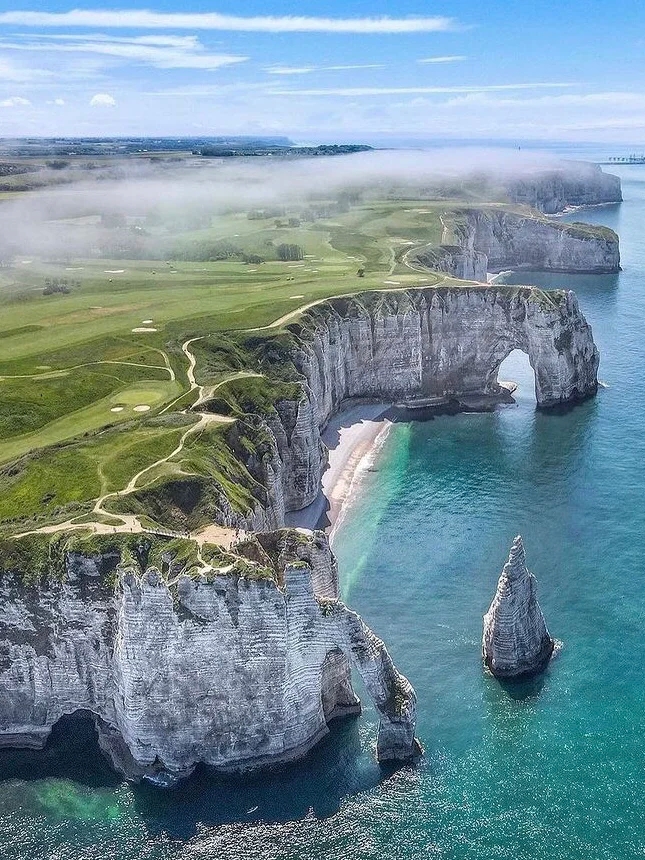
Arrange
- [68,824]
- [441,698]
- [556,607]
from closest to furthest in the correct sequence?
[68,824]
[441,698]
[556,607]

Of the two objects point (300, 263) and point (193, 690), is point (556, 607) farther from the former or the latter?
point (300, 263)

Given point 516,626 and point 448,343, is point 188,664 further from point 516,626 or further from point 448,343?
point 448,343

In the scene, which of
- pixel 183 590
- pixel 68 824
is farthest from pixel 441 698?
pixel 68 824

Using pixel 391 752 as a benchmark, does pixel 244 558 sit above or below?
above

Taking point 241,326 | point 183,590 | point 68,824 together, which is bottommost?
point 68,824

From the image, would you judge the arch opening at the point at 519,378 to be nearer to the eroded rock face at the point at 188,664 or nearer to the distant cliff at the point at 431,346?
the distant cliff at the point at 431,346

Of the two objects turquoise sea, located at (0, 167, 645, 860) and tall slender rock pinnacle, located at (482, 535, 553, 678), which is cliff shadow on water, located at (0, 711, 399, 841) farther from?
tall slender rock pinnacle, located at (482, 535, 553, 678)
